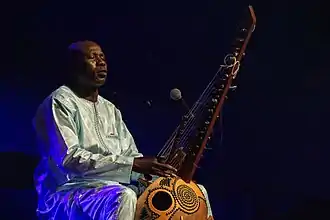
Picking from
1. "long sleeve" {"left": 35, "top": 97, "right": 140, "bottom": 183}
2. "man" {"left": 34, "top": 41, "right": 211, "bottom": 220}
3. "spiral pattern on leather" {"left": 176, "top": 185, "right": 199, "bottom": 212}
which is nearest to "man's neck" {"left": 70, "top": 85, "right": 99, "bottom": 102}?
"man" {"left": 34, "top": 41, "right": 211, "bottom": 220}

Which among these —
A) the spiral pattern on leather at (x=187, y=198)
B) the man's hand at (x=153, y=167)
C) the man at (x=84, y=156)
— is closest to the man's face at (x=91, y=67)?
the man at (x=84, y=156)

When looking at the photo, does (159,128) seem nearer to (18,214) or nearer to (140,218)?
(18,214)

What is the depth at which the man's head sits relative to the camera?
2992mm

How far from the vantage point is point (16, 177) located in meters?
3.50

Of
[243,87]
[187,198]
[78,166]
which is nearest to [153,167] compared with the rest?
[187,198]

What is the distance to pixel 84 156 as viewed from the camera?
269 centimetres

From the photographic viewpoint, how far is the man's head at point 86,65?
2.99 metres

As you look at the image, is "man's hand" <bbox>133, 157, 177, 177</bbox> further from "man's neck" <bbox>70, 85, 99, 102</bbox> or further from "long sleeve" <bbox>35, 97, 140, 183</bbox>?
"man's neck" <bbox>70, 85, 99, 102</bbox>

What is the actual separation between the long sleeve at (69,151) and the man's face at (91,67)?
178 mm

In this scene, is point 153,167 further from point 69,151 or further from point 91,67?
point 91,67

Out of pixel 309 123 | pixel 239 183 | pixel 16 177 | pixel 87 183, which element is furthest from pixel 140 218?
pixel 309 123

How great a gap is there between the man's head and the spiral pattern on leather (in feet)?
2.14

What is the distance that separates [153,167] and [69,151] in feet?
1.14

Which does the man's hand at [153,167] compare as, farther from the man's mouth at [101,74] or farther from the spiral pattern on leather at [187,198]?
the man's mouth at [101,74]
